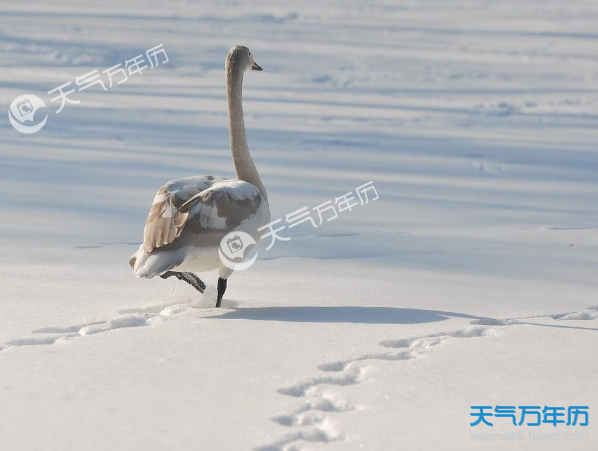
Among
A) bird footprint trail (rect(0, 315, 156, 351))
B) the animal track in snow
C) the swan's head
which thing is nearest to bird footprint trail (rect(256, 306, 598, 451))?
the animal track in snow

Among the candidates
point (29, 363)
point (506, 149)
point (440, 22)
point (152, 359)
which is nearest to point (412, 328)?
point (152, 359)

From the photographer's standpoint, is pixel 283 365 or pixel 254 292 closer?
pixel 283 365

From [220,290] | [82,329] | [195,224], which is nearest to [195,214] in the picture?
[195,224]

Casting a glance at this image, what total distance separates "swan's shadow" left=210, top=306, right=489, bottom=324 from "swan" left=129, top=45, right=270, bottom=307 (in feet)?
1.01

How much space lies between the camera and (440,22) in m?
25.4

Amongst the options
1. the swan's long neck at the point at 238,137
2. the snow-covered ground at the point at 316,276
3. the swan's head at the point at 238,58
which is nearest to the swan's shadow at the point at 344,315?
the snow-covered ground at the point at 316,276

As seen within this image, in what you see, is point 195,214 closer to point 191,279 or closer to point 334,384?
point 191,279

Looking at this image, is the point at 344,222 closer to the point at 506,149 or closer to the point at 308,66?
the point at 506,149

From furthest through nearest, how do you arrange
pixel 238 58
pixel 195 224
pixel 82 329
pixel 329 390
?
1. pixel 238 58
2. pixel 195 224
3. pixel 82 329
4. pixel 329 390

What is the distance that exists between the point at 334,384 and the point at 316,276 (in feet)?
6.60

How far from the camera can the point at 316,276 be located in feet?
18.2

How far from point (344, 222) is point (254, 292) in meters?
2.11

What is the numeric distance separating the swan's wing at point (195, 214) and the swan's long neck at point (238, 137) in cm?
40

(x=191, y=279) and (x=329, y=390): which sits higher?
(x=191, y=279)
